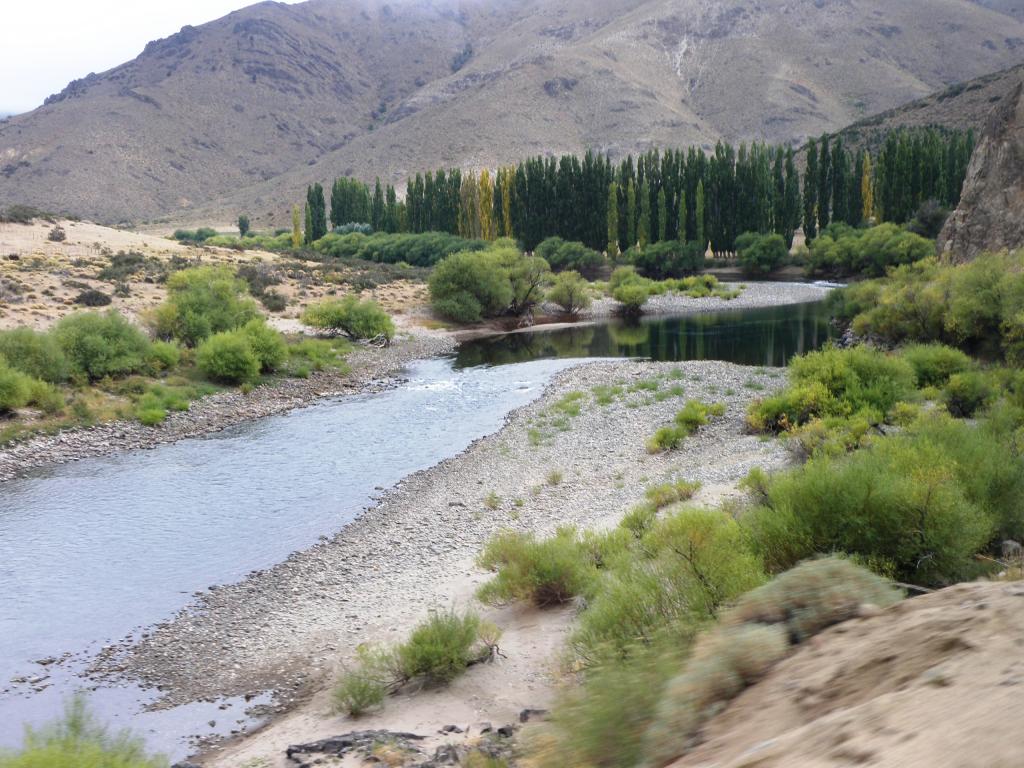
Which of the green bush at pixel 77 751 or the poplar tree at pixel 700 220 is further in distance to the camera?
the poplar tree at pixel 700 220

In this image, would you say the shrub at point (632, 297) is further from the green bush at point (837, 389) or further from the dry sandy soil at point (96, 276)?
the green bush at point (837, 389)

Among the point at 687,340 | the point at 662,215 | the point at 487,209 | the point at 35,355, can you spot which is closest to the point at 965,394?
the point at 687,340

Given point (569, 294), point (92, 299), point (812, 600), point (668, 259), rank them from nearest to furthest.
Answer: point (812, 600) < point (92, 299) < point (569, 294) < point (668, 259)

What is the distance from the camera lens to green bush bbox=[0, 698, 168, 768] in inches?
229

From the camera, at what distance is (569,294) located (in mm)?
52531

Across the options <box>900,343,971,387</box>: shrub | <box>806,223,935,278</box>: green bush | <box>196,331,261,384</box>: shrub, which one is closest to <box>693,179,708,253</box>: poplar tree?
<box>806,223,935,278</box>: green bush

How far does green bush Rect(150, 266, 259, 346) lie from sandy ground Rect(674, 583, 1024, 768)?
30.6 m

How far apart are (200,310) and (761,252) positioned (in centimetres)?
4514

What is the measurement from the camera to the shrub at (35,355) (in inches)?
1031

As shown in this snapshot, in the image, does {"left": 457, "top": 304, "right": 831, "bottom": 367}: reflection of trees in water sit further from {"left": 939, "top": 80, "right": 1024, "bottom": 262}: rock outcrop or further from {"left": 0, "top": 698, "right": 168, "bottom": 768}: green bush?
{"left": 0, "top": 698, "right": 168, "bottom": 768}: green bush

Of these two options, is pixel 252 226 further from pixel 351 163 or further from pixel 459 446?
pixel 459 446

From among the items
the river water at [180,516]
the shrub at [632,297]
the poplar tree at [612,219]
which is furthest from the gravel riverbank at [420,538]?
the poplar tree at [612,219]

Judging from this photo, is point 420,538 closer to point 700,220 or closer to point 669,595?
point 669,595

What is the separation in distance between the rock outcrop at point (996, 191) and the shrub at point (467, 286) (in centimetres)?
2315
